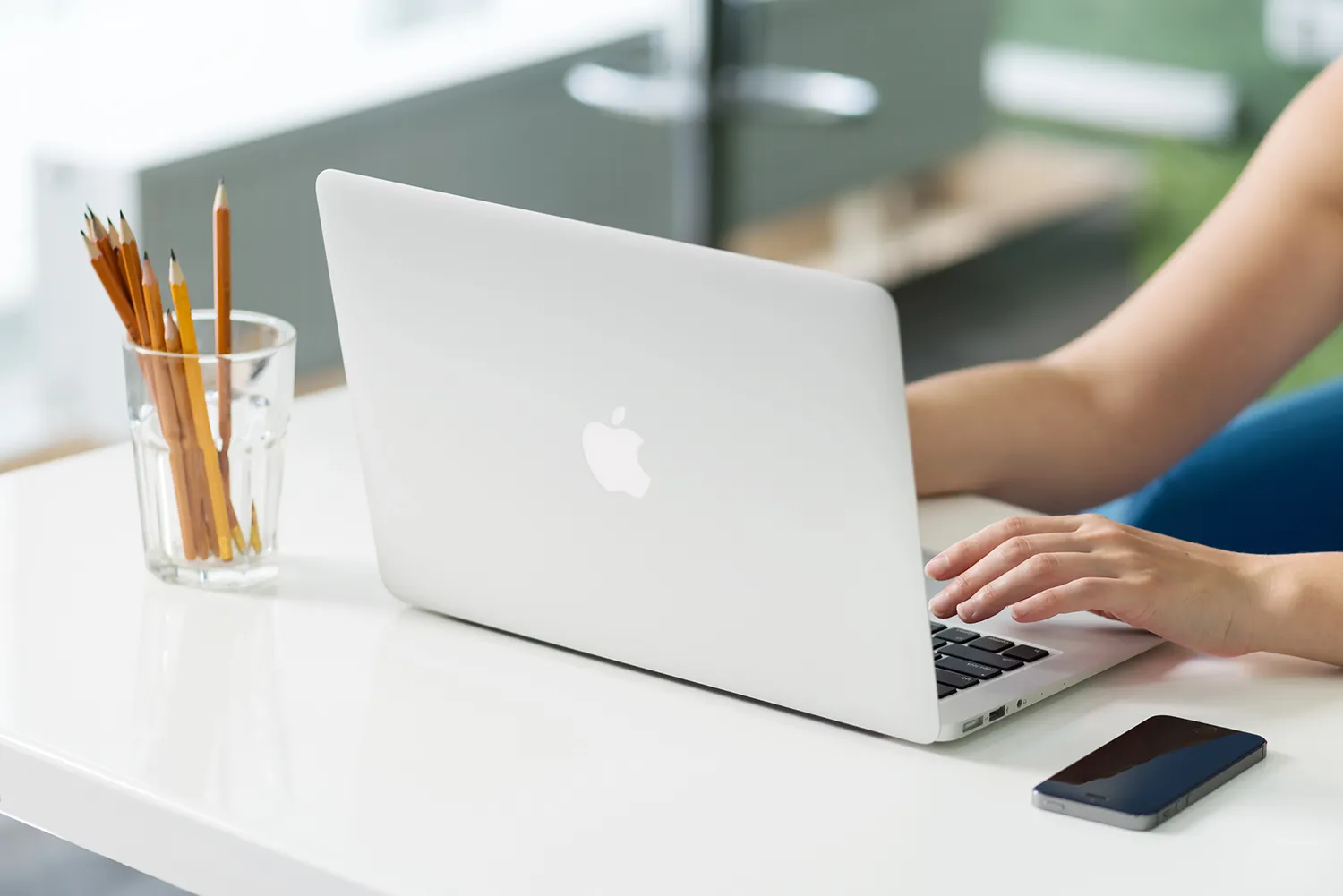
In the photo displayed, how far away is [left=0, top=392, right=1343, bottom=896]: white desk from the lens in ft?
2.60

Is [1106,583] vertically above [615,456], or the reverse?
[615,456]

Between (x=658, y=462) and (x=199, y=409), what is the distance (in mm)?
322

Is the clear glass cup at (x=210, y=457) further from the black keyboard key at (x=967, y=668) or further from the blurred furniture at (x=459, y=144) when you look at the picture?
the blurred furniture at (x=459, y=144)

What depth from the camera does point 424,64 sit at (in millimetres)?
3191

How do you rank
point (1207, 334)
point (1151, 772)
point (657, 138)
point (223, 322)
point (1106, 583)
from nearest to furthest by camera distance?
point (1151, 772) → point (1106, 583) → point (223, 322) → point (1207, 334) → point (657, 138)

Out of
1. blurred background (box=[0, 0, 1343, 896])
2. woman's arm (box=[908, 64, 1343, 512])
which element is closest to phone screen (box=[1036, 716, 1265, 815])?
woman's arm (box=[908, 64, 1343, 512])

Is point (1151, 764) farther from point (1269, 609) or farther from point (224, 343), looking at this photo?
point (224, 343)

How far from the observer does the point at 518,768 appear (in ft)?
2.89

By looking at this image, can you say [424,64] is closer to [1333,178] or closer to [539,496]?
[1333,178]

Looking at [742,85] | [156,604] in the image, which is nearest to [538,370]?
[156,604]

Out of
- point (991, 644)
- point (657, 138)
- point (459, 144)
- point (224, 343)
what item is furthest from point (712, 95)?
point (991, 644)

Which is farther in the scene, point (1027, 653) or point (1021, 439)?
point (1021, 439)

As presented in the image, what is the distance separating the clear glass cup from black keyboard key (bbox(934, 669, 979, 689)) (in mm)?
437

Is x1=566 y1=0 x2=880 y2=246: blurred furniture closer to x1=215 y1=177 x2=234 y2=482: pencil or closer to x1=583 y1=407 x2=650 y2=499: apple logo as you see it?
x1=215 y1=177 x2=234 y2=482: pencil
